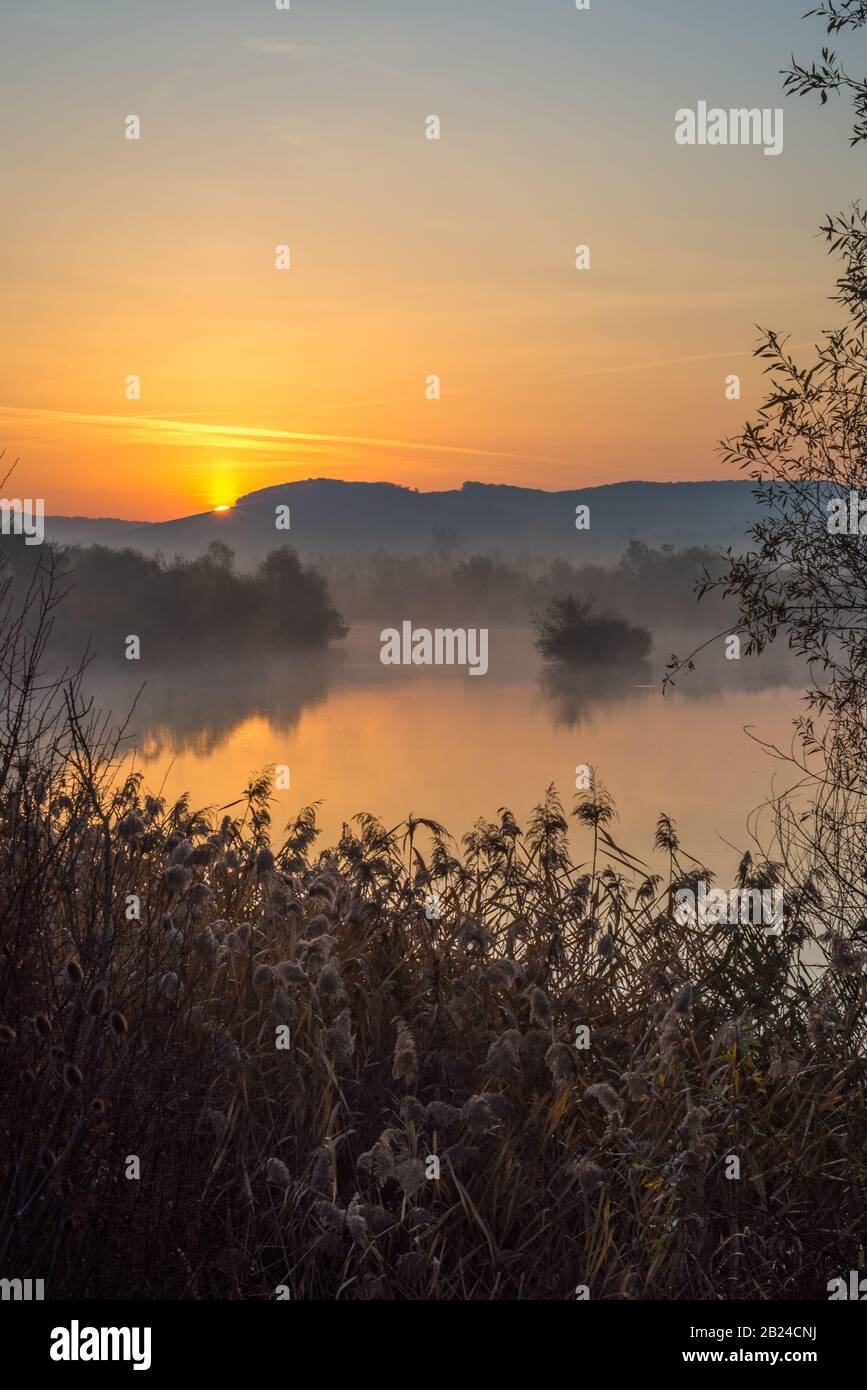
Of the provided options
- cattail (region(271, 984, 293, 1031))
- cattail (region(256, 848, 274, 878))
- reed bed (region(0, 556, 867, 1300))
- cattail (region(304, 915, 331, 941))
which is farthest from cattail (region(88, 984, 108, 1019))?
cattail (region(256, 848, 274, 878))

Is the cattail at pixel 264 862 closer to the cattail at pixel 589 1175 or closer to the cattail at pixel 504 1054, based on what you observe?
the cattail at pixel 504 1054

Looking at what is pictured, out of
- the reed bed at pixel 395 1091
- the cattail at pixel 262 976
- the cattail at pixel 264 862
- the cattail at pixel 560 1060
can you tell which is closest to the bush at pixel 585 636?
the reed bed at pixel 395 1091

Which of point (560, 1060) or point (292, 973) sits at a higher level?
point (292, 973)

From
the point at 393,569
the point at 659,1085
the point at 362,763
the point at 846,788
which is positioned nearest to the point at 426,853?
the point at 846,788

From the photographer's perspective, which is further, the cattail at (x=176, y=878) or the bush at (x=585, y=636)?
the bush at (x=585, y=636)

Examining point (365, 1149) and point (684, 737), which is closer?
point (365, 1149)

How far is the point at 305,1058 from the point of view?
4.72 metres

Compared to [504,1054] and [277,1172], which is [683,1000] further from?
[277,1172]

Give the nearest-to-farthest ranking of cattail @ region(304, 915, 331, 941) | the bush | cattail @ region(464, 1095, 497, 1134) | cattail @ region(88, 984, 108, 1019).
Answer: cattail @ region(88, 984, 108, 1019), cattail @ region(464, 1095, 497, 1134), cattail @ region(304, 915, 331, 941), the bush

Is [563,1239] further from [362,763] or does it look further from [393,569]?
[393,569]

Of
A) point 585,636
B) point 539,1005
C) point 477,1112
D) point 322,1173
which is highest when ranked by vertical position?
point 585,636

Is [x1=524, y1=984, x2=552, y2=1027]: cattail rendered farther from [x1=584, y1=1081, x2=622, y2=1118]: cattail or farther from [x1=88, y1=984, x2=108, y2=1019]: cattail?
[x1=88, y1=984, x2=108, y2=1019]: cattail

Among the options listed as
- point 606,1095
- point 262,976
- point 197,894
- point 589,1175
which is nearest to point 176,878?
point 197,894

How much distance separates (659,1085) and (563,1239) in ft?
2.45
